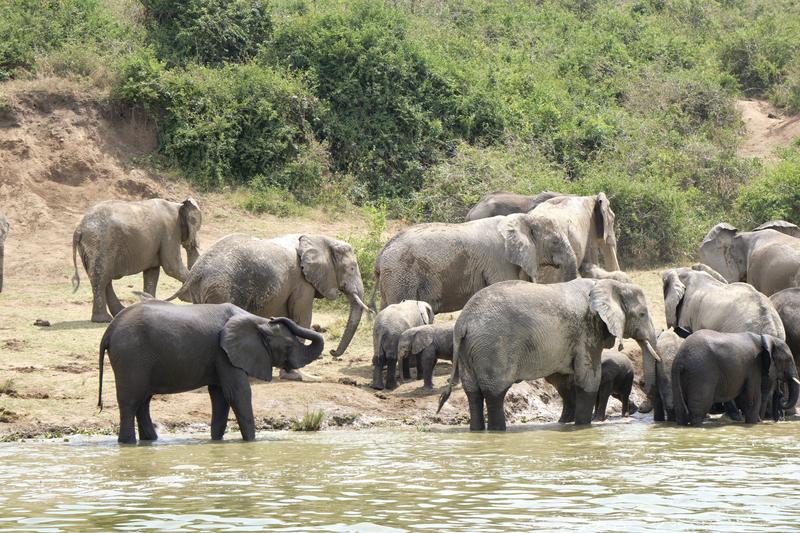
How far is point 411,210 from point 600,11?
57.2 ft

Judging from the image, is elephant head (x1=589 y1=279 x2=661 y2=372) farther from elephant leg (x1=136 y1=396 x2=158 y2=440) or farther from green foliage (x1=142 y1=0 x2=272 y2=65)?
green foliage (x1=142 y1=0 x2=272 y2=65)

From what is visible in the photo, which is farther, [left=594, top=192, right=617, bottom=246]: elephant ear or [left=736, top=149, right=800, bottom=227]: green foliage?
[left=736, top=149, right=800, bottom=227]: green foliage

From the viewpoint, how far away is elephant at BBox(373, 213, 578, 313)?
1516cm

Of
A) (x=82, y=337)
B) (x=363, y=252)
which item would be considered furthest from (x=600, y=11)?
(x=82, y=337)

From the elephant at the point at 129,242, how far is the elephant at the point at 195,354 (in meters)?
6.19

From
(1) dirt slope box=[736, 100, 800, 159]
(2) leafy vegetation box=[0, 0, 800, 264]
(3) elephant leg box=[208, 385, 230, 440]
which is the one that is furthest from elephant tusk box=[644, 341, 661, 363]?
(1) dirt slope box=[736, 100, 800, 159]

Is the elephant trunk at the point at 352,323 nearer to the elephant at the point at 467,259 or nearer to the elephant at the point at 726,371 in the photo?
the elephant at the point at 467,259

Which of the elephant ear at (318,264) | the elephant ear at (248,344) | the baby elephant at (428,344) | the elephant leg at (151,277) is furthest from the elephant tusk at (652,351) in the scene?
the elephant leg at (151,277)

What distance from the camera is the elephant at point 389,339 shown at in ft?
46.0

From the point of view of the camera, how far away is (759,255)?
17.7m

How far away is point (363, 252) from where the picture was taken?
63.3 feet

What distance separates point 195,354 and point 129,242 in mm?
7365

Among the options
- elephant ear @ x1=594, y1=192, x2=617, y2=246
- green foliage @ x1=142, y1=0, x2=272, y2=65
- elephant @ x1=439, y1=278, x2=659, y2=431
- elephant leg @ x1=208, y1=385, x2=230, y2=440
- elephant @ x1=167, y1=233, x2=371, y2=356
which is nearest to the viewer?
elephant leg @ x1=208, y1=385, x2=230, y2=440

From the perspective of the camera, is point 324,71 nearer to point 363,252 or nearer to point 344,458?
point 363,252
